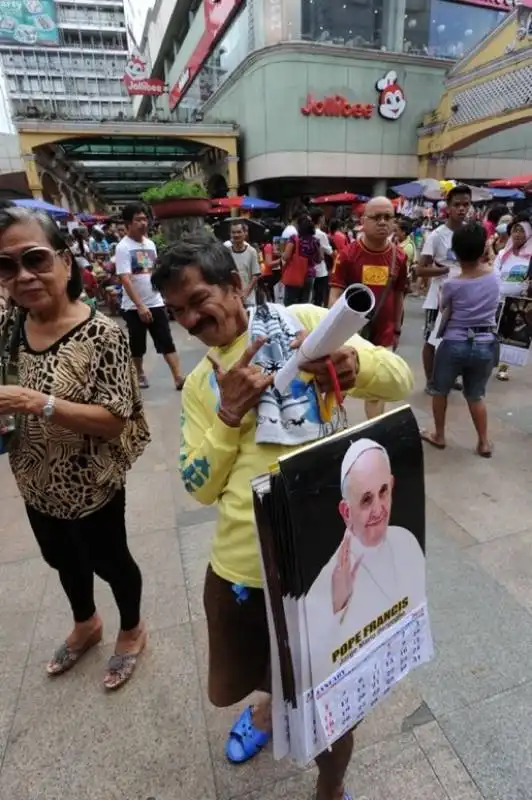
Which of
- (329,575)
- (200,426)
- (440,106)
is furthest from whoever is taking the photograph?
(440,106)

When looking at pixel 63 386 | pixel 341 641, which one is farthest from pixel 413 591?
pixel 63 386

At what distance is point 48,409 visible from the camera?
1323 millimetres

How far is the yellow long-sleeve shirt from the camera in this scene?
1.09m

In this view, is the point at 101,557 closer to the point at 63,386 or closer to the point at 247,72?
the point at 63,386

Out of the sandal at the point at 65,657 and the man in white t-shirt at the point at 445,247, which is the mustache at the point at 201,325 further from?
the man in white t-shirt at the point at 445,247

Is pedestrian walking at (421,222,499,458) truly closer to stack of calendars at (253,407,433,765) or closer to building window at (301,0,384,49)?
stack of calendars at (253,407,433,765)

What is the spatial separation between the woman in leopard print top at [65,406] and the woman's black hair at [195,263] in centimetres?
47

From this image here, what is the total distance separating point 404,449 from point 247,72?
23561 millimetres

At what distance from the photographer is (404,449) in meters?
0.99

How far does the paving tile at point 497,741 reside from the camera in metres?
1.41

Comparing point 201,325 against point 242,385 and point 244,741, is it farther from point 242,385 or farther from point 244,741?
point 244,741

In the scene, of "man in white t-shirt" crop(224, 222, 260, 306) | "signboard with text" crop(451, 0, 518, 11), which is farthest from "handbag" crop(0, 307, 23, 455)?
"signboard with text" crop(451, 0, 518, 11)

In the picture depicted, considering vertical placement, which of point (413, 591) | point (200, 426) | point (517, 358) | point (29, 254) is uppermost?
point (29, 254)

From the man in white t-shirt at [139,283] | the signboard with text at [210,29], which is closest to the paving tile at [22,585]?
the man in white t-shirt at [139,283]
